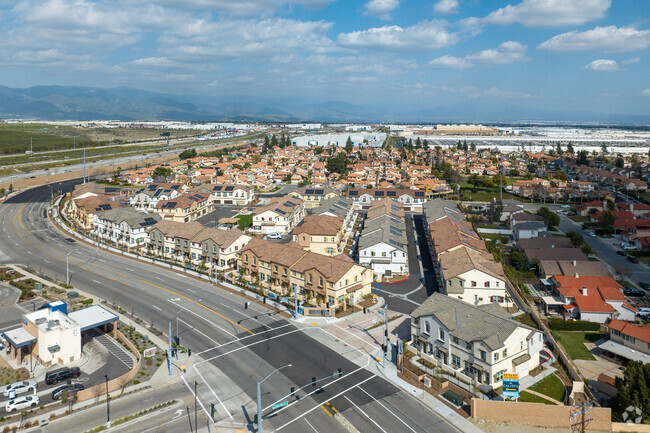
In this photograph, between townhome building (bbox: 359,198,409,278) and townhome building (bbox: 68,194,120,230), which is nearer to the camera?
townhome building (bbox: 359,198,409,278)

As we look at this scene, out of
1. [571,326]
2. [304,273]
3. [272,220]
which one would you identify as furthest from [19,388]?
[272,220]

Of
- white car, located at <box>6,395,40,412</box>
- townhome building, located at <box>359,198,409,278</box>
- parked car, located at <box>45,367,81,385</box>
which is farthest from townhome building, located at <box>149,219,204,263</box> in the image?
white car, located at <box>6,395,40,412</box>

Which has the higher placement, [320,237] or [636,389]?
[320,237]

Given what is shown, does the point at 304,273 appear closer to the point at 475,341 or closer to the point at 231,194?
the point at 475,341

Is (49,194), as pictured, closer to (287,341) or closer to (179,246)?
(179,246)

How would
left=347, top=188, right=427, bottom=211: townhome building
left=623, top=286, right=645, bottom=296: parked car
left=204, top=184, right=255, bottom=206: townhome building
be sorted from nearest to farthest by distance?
left=623, top=286, right=645, bottom=296: parked car → left=347, top=188, right=427, bottom=211: townhome building → left=204, top=184, right=255, bottom=206: townhome building

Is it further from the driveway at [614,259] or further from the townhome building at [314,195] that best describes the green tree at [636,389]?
the townhome building at [314,195]

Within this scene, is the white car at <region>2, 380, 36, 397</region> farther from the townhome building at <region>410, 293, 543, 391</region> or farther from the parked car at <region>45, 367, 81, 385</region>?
the townhome building at <region>410, 293, 543, 391</region>

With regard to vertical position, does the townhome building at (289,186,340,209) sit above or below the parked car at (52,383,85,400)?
above
